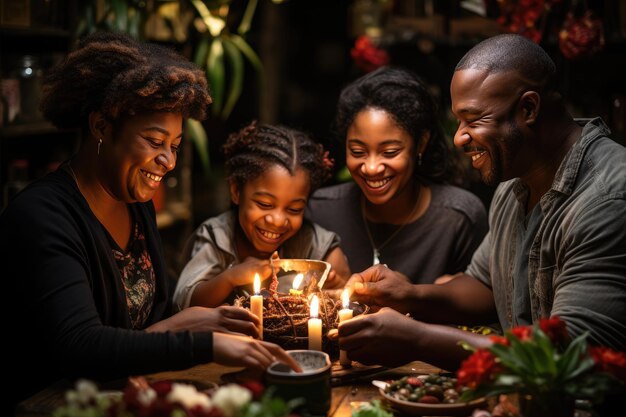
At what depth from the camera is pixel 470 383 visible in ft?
6.23

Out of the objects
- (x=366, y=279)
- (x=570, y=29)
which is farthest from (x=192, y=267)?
(x=570, y=29)

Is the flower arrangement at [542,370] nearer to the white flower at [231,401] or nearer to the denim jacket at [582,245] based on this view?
the denim jacket at [582,245]

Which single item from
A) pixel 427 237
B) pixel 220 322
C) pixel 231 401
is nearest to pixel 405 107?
pixel 427 237

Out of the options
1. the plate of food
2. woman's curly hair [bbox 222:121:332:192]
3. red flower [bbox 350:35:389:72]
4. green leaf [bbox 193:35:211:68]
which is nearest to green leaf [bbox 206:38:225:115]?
green leaf [bbox 193:35:211:68]

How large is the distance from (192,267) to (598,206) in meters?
1.55

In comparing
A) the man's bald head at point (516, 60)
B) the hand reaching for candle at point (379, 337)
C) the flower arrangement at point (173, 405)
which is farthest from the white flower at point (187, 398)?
the man's bald head at point (516, 60)

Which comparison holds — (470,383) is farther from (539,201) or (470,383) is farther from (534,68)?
(534,68)

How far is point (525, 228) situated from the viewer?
281cm

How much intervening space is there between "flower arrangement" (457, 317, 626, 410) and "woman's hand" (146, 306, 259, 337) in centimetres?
72

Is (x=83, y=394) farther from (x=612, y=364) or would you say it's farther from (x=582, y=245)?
(x=582, y=245)

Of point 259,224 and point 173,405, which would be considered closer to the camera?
point 173,405

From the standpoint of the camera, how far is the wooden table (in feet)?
7.07

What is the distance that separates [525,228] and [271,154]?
3.51 feet

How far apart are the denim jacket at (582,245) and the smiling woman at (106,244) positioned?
34.4 inches
